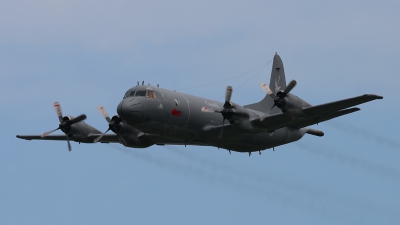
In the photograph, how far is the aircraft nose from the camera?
36.0 metres

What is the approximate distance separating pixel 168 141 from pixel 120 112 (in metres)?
4.92

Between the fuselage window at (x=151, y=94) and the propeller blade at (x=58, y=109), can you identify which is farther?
the propeller blade at (x=58, y=109)

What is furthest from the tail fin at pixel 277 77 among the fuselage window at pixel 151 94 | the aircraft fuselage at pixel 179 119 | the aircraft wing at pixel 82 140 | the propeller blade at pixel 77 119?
the propeller blade at pixel 77 119

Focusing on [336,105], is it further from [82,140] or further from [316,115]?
[82,140]

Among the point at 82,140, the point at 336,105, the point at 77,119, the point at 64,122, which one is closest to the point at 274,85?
the point at 336,105

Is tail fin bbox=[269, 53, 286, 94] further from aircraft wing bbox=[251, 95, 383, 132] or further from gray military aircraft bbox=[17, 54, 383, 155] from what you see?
aircraft wing bbox=[251, 95, 383, 132]

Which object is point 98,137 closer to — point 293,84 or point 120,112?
point 120,112

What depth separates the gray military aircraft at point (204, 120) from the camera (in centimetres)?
3606

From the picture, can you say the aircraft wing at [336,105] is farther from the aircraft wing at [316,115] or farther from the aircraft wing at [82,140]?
the aircraft wing at [82,140]

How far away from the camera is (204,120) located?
125ft

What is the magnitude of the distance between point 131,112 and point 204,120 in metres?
4.16

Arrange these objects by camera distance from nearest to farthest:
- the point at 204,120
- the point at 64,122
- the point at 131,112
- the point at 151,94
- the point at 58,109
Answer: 1. the point at 131,112
2. the point at 151,94
3. the point at 204,120
4. the point at 64,122
5. the point at 58,109

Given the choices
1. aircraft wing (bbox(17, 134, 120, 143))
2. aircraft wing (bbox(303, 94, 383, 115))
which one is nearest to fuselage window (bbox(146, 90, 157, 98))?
aircraft wing (bbox(17, 134, 120, 143))

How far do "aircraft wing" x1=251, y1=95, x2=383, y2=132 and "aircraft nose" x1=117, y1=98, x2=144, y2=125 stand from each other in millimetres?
5727
